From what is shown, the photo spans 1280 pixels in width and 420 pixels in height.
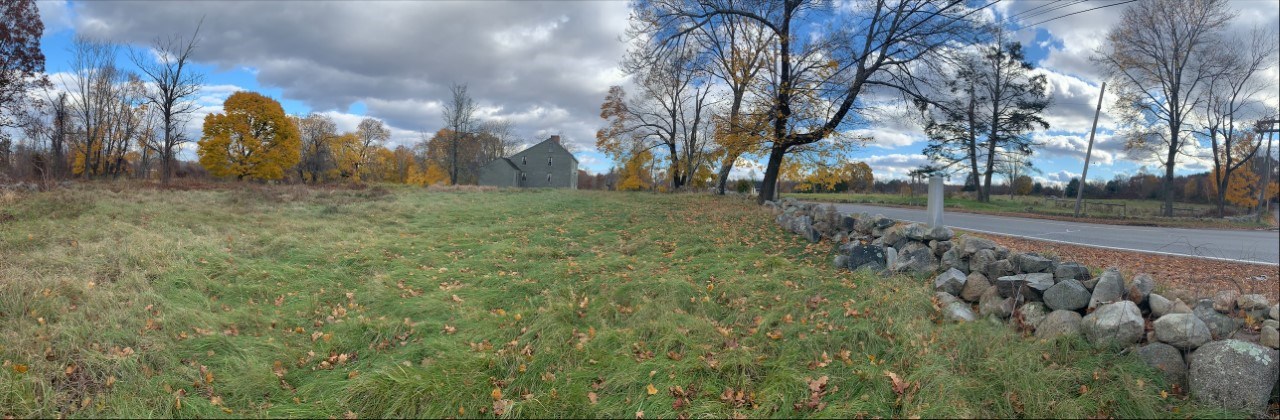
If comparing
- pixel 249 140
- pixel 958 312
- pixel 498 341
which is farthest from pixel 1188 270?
pixel 249 140

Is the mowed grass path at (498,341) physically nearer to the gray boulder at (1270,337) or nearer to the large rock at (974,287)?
the large rock at (974,287)

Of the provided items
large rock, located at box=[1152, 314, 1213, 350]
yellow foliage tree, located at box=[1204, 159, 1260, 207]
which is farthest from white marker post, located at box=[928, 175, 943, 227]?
yellow foliage tree, located at box=[1204, 159, 1260, 207]

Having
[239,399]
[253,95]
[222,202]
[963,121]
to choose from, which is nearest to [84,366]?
[239,399]

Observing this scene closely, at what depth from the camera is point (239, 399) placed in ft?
11.6

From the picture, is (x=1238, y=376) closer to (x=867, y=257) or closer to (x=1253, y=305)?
(x=1253, y=305)

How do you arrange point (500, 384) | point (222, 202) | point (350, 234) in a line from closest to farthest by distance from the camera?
point (500, 384) < point (350, 234) < point (222, 202)

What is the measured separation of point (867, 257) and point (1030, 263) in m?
1.97

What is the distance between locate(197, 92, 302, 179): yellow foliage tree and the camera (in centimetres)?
3591

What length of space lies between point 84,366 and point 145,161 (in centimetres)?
4899

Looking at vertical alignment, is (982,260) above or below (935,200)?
below

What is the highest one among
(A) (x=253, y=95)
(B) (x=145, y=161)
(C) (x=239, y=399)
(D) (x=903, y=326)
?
(A) (x=253, y=95)

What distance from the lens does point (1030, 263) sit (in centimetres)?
484

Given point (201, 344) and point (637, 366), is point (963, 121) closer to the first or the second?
point (637, 366)

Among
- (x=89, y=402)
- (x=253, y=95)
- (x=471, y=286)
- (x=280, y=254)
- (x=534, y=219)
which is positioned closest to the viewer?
(x=89, y=402)
